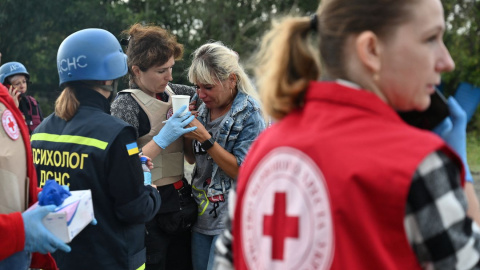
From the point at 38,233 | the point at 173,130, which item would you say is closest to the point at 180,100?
the point at 173,130

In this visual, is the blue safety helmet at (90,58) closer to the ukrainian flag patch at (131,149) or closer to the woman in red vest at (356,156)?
the ukrainian flag patch at (131,149)

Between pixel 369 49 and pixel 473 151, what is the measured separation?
14760 mm

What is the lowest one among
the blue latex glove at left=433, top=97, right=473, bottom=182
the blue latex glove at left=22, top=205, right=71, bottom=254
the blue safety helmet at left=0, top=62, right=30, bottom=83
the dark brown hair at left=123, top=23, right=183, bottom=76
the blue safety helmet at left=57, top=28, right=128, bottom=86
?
the blue safety helmet at left=0, top=62, right=30, bottom=83

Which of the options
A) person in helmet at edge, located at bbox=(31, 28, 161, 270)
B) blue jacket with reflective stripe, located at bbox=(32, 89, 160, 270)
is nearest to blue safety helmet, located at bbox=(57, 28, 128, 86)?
person in helmet at edge, located at bbox=(31, 28, 161, 270)

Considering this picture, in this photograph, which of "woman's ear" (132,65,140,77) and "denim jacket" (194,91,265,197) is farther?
"woman's ear" (132,65,140,77)

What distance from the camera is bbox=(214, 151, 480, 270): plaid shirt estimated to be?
115 centimetres

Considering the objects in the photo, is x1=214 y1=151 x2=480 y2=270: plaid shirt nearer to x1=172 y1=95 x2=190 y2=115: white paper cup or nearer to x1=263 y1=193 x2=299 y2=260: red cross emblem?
x1=263 y1=193 x2=299 y2=260: red cross emblem

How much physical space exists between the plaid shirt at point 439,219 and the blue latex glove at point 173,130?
8.02 ft

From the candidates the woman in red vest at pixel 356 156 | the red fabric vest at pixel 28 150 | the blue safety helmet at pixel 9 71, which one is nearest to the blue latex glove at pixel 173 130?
the red fabric vest at pixel 28 150

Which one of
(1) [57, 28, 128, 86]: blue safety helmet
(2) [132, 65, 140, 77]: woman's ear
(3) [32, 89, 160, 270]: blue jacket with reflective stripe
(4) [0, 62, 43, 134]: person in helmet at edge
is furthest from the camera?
(4) [0, 62, 43, 134]: person in helmet at edge

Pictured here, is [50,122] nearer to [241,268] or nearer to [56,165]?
[56,165]

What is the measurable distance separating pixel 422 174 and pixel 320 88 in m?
0.32

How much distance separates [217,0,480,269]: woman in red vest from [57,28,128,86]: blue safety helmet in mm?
1638

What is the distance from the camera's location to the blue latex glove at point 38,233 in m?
2.35
